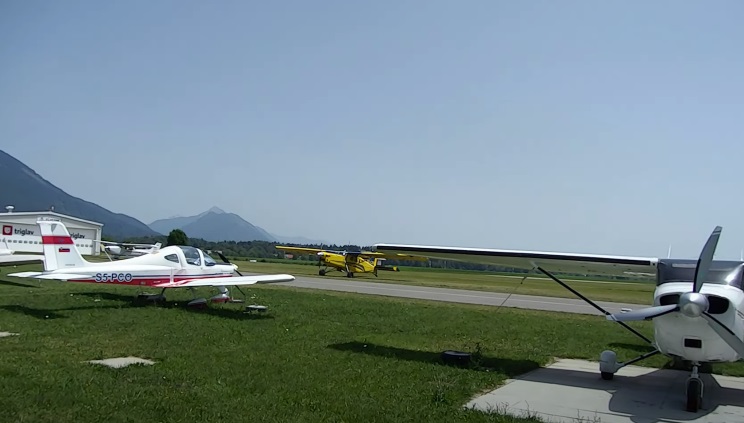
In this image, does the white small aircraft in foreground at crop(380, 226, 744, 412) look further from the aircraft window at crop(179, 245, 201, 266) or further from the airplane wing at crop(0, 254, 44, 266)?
the airplane wing at crop(0, 254, 44, 266)

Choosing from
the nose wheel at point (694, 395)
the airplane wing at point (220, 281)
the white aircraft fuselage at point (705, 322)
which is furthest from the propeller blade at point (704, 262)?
the airplane wing at point (220, 281)

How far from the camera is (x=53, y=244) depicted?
15305mm

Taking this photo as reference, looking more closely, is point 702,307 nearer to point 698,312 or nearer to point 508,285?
point 698,312

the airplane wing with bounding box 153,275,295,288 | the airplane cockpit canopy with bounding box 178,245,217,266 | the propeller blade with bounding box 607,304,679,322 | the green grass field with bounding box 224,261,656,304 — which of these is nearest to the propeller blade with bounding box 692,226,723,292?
the propeller blade with bounding box 607,304,679,322

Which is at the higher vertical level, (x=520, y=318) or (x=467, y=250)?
(x=467, y=250)

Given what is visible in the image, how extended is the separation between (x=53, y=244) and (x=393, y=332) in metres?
9.69

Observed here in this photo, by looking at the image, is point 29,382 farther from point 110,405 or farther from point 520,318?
point 520,318

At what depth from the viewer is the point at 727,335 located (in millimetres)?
6992

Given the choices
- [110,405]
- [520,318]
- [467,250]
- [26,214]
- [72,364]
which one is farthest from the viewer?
[26,214]

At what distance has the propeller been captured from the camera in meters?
6.88

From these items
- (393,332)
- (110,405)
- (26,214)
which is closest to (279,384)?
(110,405)

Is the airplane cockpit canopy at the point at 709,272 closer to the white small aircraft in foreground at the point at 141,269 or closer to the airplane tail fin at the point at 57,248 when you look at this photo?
the white small aircraft in foreground at the point at 141,269

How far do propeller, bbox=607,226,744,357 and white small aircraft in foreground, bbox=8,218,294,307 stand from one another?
1169 cm

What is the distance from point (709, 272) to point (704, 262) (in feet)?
3.11
